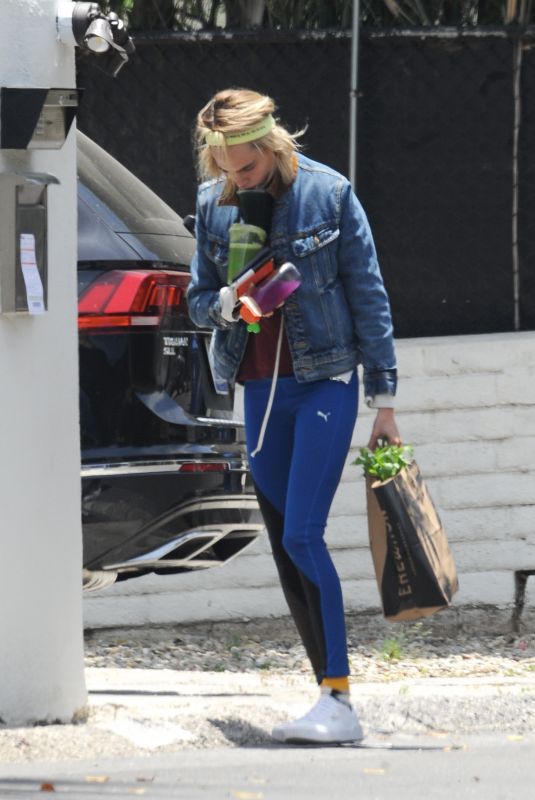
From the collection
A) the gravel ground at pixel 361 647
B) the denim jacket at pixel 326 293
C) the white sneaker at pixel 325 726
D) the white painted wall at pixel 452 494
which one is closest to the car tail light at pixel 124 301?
the denim jacket at pixel 326 293

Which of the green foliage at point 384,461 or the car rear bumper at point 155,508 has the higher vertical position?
the green foliage at point 384,461

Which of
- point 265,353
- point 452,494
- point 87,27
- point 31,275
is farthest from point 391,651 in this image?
point 87,27

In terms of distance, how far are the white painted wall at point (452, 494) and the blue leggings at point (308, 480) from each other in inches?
89.9

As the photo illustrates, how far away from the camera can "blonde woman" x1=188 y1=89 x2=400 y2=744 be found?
15.2 feet

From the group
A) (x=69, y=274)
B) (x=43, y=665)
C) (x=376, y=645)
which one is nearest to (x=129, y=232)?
(x=69, y=274)

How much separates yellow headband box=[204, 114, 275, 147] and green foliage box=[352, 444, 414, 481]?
917 millimetres

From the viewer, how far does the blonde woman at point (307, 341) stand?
15.2 ft

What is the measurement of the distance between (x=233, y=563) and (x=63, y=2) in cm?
307

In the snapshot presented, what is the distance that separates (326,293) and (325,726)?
1.19 metres

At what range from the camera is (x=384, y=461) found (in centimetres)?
466

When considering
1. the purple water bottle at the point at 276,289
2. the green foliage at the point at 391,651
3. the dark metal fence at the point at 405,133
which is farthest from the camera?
the dark metal fence at the point at 405,133

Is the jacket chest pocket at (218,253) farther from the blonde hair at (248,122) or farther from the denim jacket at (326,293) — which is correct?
the blonde hair at (248,122)

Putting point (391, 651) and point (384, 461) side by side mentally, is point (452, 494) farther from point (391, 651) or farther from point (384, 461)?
point (384, 461)

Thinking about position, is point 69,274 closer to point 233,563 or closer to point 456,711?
point 456,711
